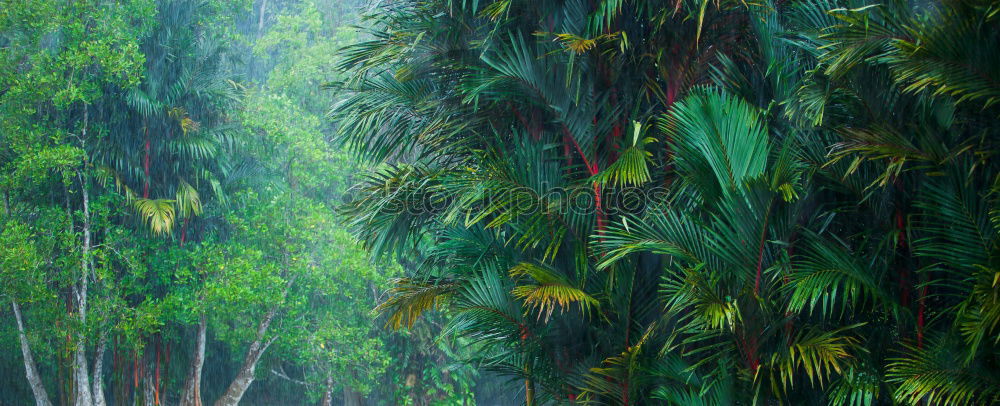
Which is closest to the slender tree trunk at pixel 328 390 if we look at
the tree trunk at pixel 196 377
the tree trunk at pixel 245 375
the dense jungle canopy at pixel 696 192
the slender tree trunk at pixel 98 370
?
the tree trunk at pixel 245 375

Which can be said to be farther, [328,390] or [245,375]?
[328,390]

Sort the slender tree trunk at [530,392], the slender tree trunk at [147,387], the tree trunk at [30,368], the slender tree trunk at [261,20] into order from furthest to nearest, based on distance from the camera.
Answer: the slender tree trunk at [261,20] < the slender tree trunk at [147,387] < the tree trunk at [30,368] < the slender tree trunk at [530,392]

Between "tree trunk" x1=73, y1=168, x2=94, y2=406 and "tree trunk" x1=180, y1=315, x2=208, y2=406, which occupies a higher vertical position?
"tree trunk" x1=73, y1=168, x2=94, y2=406

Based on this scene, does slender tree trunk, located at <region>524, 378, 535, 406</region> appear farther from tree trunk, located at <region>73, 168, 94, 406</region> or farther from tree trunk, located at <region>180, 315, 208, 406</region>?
tree trunk, located at <region>180, 315, 208, 406</region>

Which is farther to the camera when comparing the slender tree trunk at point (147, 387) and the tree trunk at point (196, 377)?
the tree trunk at point (196, 377)

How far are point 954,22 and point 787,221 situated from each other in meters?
1.32

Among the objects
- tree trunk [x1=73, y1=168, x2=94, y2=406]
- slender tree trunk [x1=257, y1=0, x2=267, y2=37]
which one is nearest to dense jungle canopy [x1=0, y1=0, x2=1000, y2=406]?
tree trunk [x1=73, y1=168, x2=94, y2=406]

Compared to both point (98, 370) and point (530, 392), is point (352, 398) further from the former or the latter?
point (530, 392)

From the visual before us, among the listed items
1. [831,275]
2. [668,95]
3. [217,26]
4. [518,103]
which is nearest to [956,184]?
[831,275]

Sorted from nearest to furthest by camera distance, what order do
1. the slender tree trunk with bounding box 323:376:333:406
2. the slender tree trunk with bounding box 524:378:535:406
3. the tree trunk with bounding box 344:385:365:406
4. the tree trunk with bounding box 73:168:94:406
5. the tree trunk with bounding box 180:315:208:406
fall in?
the slender tree trunk with bounding box 524:378:535:406
the tree trunk with bounding box 73:168:94:406
the tree trunk with bounding box 180:315:208:406
the slender tree trunk with bounding box 323:376:333:406
the tree trunk with bounding box 344:385:365:406

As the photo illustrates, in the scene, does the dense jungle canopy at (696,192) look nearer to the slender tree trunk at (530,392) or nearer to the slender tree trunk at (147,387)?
the slender tree trunk at (530,392)

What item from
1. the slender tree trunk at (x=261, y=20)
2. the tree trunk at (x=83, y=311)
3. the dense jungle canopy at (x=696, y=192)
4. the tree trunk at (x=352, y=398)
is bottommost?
the tree trunk at (x=352, y=398)

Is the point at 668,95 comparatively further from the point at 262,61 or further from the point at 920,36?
the point at 262,61

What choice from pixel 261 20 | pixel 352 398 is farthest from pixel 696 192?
pixel 261 20
